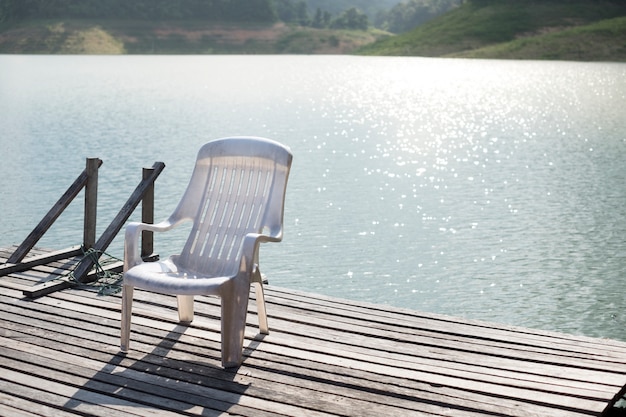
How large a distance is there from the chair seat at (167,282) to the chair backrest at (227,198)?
0.29 meters

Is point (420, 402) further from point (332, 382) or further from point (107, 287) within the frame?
point (107, 287)

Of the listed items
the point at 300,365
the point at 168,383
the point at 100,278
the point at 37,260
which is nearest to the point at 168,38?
the point at 37,260

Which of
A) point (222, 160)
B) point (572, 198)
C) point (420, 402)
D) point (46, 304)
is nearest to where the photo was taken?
point (420, 402)

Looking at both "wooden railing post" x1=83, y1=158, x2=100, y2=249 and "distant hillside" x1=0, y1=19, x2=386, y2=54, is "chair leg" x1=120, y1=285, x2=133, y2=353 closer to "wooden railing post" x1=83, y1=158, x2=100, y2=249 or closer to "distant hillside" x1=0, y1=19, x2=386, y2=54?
"wooden railing post" x1=83, y1=158, x2=100, y2=249

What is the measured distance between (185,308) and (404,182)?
10446 mm

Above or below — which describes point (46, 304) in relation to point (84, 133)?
above

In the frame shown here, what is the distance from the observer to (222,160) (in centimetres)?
470

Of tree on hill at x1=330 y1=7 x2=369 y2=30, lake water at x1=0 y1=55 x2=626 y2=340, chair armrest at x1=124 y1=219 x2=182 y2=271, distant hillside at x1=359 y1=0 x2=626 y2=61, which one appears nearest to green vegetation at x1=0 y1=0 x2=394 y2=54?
tree on hill at x1=330 y1=7 x2=369 y2=30

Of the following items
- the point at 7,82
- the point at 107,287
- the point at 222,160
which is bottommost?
the point at 7,82

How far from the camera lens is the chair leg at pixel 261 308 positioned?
4.37 m

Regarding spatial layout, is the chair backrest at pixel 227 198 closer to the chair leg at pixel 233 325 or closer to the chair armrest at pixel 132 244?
the chair armrest at pixel 132 244

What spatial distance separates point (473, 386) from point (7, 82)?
36363 mm

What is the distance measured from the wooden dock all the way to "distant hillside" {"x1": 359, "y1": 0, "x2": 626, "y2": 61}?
192 feet

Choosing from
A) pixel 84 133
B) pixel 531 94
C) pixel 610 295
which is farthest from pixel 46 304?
pixel 531 94
